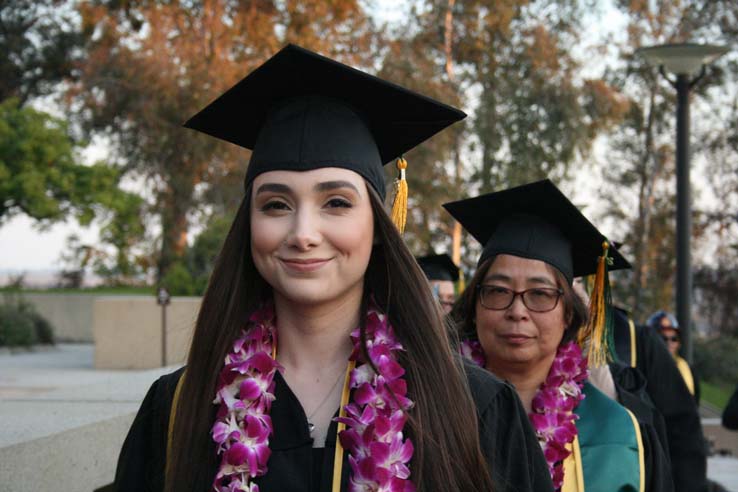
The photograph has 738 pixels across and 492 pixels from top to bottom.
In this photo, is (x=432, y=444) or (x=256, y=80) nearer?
(x=432, y=444)

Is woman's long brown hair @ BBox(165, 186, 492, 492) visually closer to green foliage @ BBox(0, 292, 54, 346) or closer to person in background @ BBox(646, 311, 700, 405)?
person in background @ BBox(646, 311, 700, 405)

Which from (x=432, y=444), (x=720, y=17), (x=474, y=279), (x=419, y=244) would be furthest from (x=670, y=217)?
(x=432, y=444)

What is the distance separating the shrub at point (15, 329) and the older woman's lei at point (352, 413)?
58.1 ft

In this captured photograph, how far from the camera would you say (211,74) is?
64.9ft

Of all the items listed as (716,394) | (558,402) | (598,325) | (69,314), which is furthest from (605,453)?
(69,314)

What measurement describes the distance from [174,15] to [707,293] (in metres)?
15.7

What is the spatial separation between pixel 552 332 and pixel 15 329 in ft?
55.9

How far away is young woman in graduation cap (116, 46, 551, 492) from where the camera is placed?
2.33 m

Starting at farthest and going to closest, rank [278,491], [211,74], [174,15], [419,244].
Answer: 1. [419,244]
2. [174,15]
3. [211,74]
4. [278,491]

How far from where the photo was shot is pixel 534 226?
4.05 meters

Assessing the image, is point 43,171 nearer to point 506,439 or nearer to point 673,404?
point 673,404

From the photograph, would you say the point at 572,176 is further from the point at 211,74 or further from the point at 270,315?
the point at 270,315

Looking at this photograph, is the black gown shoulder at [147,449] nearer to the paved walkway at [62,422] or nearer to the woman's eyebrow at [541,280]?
the paved walkway at [62,422]

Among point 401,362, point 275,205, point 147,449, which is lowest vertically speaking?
point 147,449
